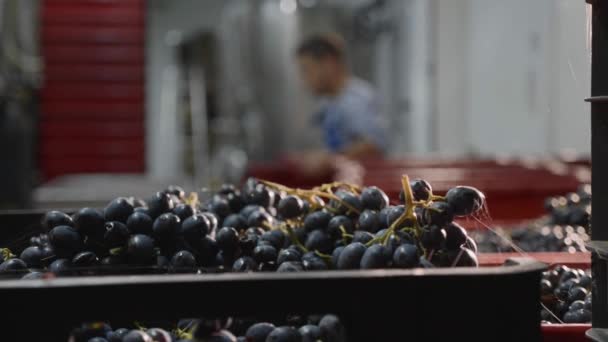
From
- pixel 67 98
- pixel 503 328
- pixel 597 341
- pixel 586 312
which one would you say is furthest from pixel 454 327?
pixel 67 98

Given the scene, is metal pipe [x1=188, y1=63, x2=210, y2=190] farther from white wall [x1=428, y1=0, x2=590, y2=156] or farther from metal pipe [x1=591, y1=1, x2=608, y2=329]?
metal pipe [x1=591, y1=1, x2=608, y2=329]

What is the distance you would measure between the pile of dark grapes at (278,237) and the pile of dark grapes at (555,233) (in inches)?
17.9

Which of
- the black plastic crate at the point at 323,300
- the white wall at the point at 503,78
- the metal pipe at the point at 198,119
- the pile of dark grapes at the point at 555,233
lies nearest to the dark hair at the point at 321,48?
the white wall at the point at 503,78

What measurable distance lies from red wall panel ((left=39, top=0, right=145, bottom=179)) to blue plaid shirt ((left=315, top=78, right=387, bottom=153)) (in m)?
5.04

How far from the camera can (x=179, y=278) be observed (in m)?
0.53

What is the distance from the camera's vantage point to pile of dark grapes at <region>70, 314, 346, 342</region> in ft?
1.88

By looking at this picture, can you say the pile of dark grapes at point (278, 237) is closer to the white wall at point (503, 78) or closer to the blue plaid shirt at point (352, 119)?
the white wall at point (503, 78)

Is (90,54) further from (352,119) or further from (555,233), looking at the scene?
(555,233)

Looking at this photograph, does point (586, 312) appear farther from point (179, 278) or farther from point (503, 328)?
point (179, 278)

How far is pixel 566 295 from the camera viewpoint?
31.8 inches

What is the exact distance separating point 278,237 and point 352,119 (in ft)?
15.3

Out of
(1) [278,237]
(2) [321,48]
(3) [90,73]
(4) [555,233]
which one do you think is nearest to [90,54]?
(3) [90,73]

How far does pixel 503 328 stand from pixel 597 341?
0.34 feet

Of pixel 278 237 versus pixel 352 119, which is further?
pixel 352 119
